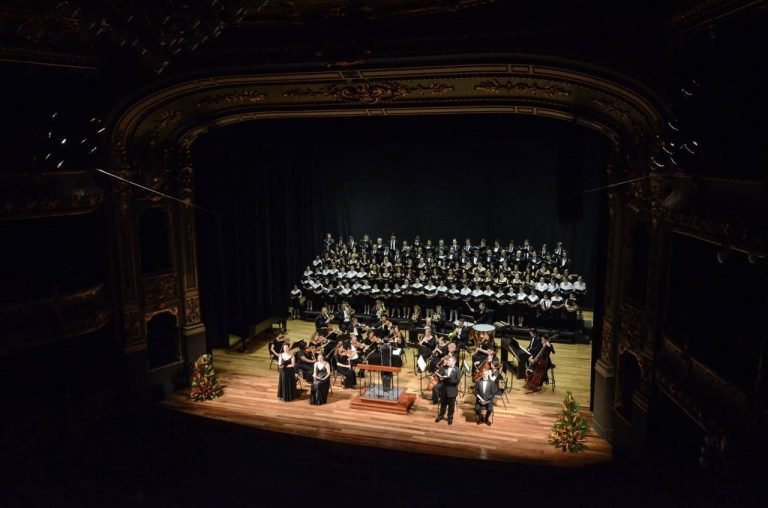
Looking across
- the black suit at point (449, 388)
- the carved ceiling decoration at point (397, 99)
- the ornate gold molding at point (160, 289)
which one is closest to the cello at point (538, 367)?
the black suit at point (449, 388)

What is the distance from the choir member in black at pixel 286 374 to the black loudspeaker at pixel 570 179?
5.80 m

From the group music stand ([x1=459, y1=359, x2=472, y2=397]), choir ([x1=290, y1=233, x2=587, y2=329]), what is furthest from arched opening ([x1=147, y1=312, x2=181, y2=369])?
music stand ([x1=459, y1=359, x2=472, y2=397])

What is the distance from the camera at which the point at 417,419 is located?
10.1 m

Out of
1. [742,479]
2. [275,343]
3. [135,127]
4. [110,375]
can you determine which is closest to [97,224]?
[135,127]

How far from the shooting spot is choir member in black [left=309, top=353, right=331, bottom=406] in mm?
10641

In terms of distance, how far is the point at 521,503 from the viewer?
8.43 feet

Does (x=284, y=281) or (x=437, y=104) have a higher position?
(x=437, y=104)

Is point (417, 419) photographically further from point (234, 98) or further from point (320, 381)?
point (234, 98)

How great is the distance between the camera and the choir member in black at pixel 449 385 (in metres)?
9.70

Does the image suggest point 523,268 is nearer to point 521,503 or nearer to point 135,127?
point 135,127

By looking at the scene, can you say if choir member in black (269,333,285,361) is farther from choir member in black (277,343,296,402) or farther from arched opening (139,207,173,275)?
arched opening (139,207,173,275)

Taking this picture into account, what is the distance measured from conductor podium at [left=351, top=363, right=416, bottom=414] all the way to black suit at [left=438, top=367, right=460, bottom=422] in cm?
89

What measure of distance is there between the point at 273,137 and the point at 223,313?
448cm

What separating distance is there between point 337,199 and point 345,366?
23.5ft
